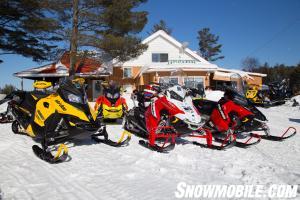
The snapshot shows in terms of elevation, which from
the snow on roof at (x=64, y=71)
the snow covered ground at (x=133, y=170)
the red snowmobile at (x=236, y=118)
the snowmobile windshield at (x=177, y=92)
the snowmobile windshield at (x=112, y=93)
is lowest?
the snow covered ground at (x=133, y=170)

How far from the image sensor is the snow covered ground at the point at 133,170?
3400mm

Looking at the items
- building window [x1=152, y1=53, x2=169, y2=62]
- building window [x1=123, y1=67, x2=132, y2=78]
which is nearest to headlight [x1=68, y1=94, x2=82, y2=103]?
building window [x1=123, y1=67, x2=132, y2=78]

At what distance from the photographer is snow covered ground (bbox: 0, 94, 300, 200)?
3.40m

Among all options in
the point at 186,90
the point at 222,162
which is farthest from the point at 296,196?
the point at 186,90

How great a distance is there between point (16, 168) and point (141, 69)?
21.7m

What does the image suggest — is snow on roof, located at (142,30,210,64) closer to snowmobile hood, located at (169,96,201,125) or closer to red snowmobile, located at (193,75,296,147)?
red snowmobile, located at (193,75,296,147)

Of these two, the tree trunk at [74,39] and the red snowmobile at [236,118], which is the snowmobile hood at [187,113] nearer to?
the red snowmobile at [236,118]

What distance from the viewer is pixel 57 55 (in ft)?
64.9

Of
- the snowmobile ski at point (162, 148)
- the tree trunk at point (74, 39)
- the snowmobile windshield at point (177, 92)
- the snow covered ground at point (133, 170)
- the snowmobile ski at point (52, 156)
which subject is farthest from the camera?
the tree trunk at point (74, 39)

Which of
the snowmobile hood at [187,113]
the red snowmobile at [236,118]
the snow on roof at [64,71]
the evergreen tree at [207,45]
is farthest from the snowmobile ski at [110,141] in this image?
the evergreen tree at [207,45]

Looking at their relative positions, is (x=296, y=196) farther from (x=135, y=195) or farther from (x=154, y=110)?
(x=154, y=110)

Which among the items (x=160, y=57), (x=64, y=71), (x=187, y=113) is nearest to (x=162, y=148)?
(x=187, y=113)

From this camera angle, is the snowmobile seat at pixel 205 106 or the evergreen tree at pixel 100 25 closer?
the snowmobile seat at pixel 205 106

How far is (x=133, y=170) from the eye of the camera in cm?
420
